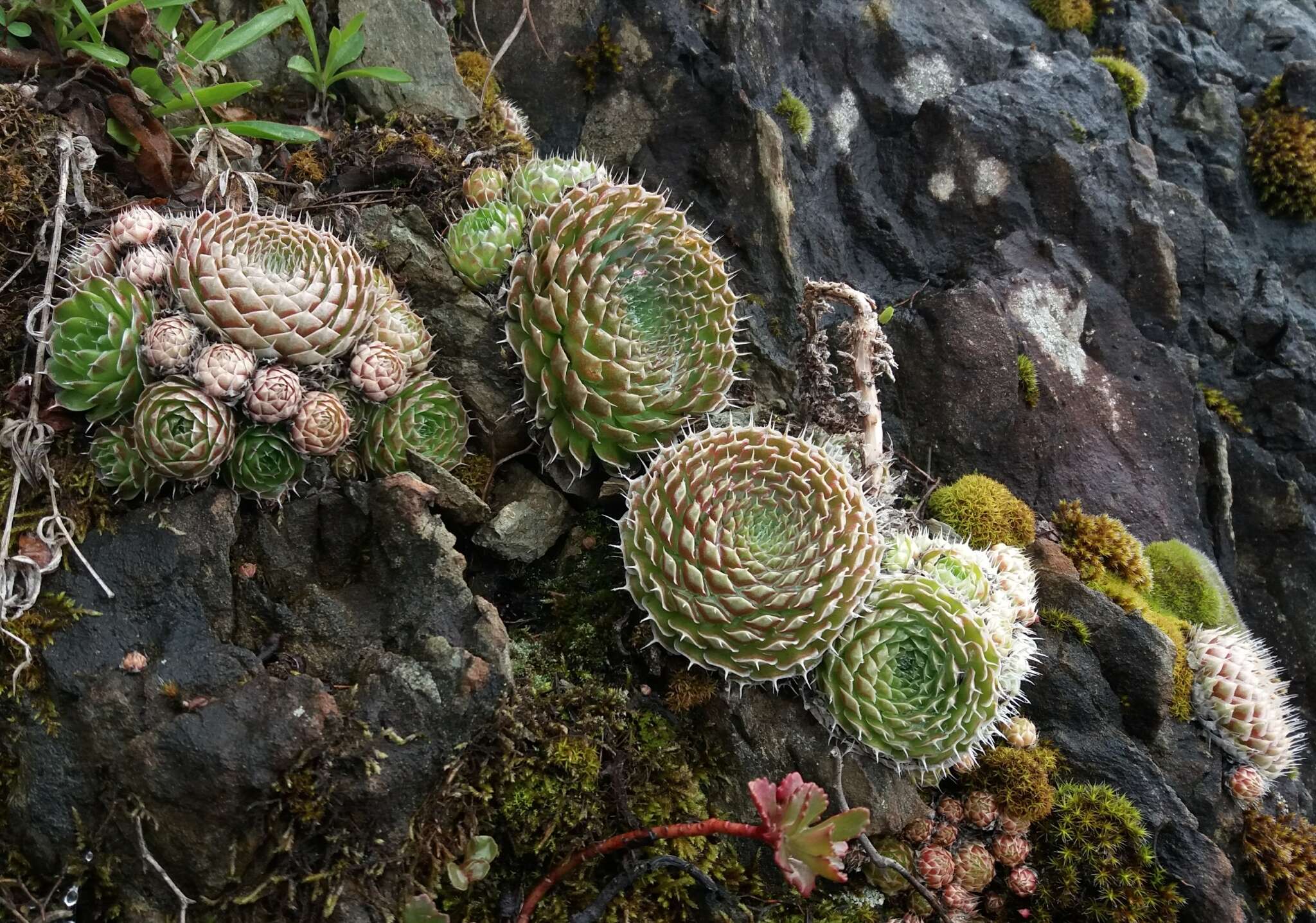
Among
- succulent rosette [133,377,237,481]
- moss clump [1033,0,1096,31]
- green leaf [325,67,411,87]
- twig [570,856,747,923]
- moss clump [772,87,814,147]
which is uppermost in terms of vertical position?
moss clump [1033,0,1096,31]

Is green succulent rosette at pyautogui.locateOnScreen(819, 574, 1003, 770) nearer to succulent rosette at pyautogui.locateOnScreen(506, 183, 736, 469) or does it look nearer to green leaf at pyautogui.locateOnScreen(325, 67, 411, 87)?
succulent rosette at pyautogui.locateOnScreen(506, 183, 736, 469)

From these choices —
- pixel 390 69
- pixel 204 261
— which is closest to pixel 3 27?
pixel 390 69

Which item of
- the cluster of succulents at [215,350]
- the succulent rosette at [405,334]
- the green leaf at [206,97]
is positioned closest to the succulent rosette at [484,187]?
the succulent rosette at [405,334]

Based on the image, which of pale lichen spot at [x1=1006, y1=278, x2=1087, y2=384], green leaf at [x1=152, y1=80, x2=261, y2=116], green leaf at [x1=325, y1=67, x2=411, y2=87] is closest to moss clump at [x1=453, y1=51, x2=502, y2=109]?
green leaf at [x1=325, y1=67, x2=411, y2=87]

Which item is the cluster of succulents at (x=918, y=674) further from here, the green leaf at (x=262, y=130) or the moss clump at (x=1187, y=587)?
the green leaf at (x=262, y=130)

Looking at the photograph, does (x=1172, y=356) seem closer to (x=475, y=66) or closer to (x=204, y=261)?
(x=475, y=66)

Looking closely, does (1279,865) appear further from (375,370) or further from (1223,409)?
(375,370)

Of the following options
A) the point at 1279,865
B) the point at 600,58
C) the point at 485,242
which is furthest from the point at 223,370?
the point at 1279,865
